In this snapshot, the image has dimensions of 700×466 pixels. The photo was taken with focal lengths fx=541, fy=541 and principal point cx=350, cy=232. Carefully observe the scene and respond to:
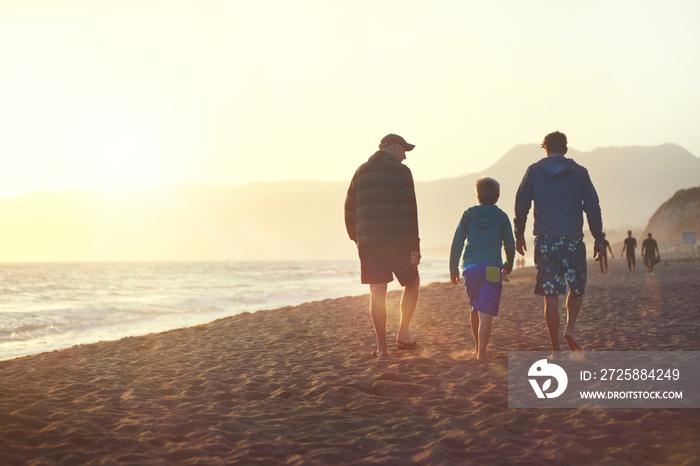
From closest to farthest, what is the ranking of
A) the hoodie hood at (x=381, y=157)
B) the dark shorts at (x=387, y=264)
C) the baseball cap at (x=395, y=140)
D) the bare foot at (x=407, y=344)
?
the dark shorts at (x=387, y=264) < the hoodie hood at (x=381, y=157) < the baseball cap at (x=395, y=140) < the bare foot at (x=407, y=344)

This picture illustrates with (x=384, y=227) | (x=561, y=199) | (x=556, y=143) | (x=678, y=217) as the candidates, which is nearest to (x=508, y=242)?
(x=561, y=199)

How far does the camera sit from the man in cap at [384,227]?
16.9ft

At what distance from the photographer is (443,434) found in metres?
3.09

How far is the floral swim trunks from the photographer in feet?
15.9

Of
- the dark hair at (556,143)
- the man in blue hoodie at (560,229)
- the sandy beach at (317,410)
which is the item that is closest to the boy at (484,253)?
the man in blue hoodie at (560,229)

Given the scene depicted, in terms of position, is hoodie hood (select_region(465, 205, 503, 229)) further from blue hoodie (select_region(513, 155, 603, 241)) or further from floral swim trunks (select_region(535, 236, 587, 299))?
floral swim trunks (select_region(535, 236, 587, 299))

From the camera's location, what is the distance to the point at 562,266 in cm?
488

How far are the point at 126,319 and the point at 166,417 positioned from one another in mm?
12662

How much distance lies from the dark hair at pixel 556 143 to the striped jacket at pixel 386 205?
1.32 meters

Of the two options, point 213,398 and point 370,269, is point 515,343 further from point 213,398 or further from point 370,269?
point 213,398

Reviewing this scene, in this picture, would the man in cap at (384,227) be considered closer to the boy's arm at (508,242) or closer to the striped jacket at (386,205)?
the striped jacket at (386,205)

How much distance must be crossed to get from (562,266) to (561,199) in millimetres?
606

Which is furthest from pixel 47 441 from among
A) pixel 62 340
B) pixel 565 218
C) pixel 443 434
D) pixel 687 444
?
pixel 62 340

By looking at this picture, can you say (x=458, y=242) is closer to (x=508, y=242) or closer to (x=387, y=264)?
(x=508, y=242)
